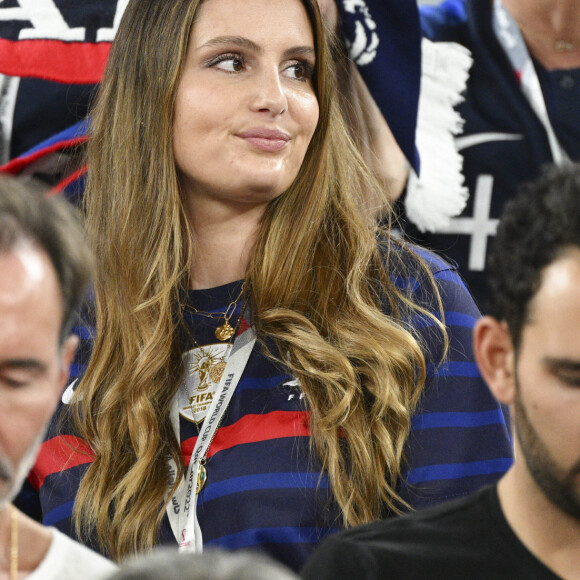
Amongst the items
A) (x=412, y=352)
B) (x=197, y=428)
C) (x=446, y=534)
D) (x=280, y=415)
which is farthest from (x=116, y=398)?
(x=446, y=534)

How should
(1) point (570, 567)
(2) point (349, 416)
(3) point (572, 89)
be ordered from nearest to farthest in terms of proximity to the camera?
(1) point (570, 567), (2) point (349, 416), (3) point (572, 89)

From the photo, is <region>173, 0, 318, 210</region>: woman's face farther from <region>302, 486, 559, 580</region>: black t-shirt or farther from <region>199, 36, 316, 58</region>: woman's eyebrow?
<region>302, 486, 559, 580</region>: black t-shirt

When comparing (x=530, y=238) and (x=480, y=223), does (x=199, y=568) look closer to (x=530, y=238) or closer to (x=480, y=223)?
(x=530, y=238)

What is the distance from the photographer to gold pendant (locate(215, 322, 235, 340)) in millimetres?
1418

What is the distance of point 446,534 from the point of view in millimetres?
753

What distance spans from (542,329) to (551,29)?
1.15 metres

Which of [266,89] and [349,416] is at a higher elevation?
[266,89]

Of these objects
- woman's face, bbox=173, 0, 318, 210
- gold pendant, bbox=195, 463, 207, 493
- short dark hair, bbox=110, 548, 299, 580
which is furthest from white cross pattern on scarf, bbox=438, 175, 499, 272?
short dark hair, bbox=110, 548, 299, 580

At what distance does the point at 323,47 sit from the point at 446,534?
94 cm

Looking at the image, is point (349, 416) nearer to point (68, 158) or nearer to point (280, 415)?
point (280, 415)

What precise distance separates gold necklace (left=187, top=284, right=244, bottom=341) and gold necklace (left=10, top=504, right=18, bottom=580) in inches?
27.2

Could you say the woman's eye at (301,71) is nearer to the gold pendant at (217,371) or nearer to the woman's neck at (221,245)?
the woman's neck at (221,245)

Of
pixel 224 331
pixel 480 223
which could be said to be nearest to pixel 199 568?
pixel 224 331

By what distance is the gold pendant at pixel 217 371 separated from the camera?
1.38 metres
